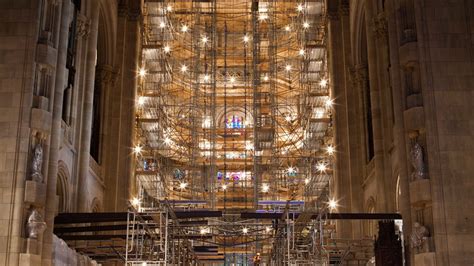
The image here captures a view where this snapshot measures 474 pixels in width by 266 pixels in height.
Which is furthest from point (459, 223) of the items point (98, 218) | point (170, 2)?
point (170, 2)

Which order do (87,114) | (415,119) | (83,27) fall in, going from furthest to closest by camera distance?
(87,114) < (83,27) < (415,119)

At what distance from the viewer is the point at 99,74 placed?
38.7 metres

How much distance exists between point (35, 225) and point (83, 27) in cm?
1292

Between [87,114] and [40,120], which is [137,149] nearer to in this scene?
[87,114]

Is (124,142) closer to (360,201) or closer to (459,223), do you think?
(360,201)

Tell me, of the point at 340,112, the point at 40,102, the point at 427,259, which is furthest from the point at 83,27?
the point at 427,259

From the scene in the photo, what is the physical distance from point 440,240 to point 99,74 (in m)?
23.1

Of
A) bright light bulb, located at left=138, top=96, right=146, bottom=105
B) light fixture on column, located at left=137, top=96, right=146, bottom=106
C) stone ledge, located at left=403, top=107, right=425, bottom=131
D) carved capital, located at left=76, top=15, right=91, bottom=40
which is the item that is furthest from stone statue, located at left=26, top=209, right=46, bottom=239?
bright light bulb, located at left=138, top=96, right=146, bottom=105

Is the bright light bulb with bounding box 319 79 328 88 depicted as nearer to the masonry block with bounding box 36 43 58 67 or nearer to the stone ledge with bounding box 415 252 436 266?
the stone ledge with bounding box 415 252 436 266

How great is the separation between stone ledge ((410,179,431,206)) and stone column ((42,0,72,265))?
1327cm

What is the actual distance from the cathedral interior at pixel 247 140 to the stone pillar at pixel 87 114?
0.32 feet

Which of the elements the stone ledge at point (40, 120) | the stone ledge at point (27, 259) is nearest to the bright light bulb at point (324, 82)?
the stone ledge at point (40, 120)

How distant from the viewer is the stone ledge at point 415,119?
952 inches

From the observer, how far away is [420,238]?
76.0 ft
